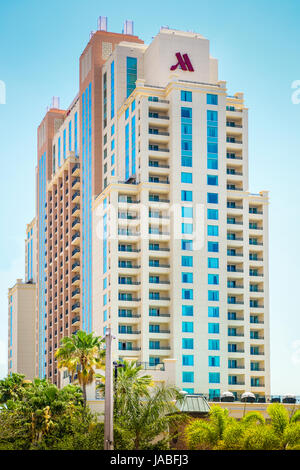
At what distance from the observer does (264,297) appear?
125 meters

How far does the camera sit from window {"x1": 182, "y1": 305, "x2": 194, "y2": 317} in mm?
115350

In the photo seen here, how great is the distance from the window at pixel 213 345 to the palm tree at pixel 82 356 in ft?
109

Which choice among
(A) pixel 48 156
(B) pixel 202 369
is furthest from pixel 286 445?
(A) pixel 48 156

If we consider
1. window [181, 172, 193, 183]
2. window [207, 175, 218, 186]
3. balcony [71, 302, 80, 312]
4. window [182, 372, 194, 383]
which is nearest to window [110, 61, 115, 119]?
window [181, 172, 193, 183]

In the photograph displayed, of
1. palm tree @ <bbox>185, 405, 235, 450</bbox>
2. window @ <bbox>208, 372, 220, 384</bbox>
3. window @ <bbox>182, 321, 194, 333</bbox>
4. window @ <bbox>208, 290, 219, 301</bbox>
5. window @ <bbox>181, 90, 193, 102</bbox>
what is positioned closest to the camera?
palm tree @ <bbox>185, 405, 235, 450</bbox>

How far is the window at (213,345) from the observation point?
115750mm

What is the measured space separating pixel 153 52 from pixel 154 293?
36115 millimetres

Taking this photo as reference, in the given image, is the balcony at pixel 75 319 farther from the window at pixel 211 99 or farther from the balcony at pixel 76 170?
the window at pixel 211 99

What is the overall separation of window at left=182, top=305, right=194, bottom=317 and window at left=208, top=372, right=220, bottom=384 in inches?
325

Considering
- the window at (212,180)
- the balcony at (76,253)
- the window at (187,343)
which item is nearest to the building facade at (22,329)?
the balcony at (76,253)

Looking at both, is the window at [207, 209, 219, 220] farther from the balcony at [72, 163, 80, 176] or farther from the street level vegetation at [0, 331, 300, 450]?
the street level vegetation at [0, 331, 300, 450]

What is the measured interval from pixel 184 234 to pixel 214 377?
1956 cm

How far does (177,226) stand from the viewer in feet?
387

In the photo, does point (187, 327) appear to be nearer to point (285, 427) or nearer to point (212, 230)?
point (212, 230)
